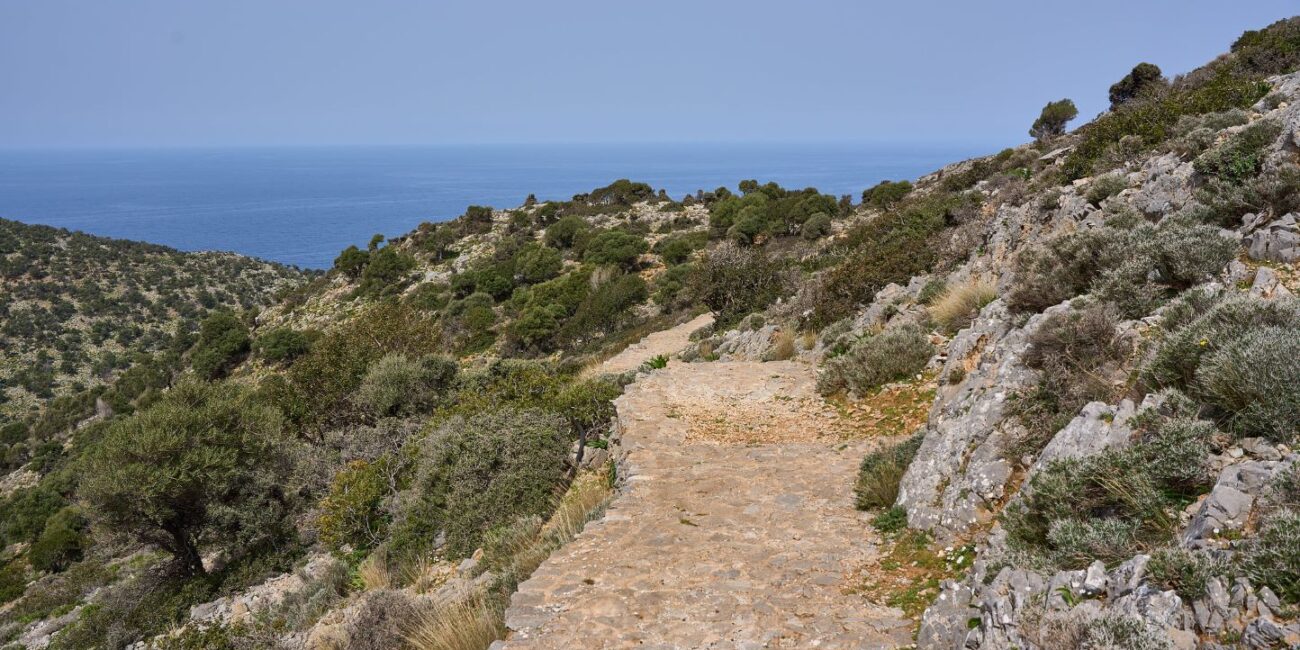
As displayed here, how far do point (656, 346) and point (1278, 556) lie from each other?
23059mm

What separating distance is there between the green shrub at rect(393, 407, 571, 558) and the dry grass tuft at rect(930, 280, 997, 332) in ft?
25.8

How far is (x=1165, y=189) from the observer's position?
453 inches

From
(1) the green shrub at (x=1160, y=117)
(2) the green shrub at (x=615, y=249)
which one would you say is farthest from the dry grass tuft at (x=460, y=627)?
(2) the green shrub at (x=615, y=249)

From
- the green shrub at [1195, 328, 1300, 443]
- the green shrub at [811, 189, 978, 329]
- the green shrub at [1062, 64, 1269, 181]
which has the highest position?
the green shrub at [1062, 64, 1269, 181]

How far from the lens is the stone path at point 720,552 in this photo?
5.78 metres

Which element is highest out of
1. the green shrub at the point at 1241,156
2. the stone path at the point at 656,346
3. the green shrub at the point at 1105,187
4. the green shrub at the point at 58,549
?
the green shrub at the point at 1241,156

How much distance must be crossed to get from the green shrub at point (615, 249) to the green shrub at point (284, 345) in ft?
63.5

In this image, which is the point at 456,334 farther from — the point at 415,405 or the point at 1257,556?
the point at 1257,556

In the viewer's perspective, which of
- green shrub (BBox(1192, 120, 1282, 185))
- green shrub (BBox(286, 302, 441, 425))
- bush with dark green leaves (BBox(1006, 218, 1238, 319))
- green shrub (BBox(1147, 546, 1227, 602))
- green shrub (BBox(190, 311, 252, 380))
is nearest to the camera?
green shrub (BBox(1147, 546, 1227, 602))

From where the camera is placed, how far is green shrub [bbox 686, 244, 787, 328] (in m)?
26.0

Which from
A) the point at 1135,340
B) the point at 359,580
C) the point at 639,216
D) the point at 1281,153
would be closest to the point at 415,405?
the point at 359,580

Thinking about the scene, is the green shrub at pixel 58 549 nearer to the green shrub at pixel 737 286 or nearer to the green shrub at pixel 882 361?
the green shrub at pixel 737 286

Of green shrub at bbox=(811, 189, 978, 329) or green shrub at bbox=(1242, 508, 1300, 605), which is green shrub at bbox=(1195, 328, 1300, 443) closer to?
green shrub at bbox=(1242, 508, 1300, 605)

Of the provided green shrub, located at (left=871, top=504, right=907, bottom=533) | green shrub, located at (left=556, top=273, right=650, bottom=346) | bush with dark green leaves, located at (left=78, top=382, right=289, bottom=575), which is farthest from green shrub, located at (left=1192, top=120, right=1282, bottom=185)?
green shrub, located at (left=556, top=273, right=650, bottom=346)
